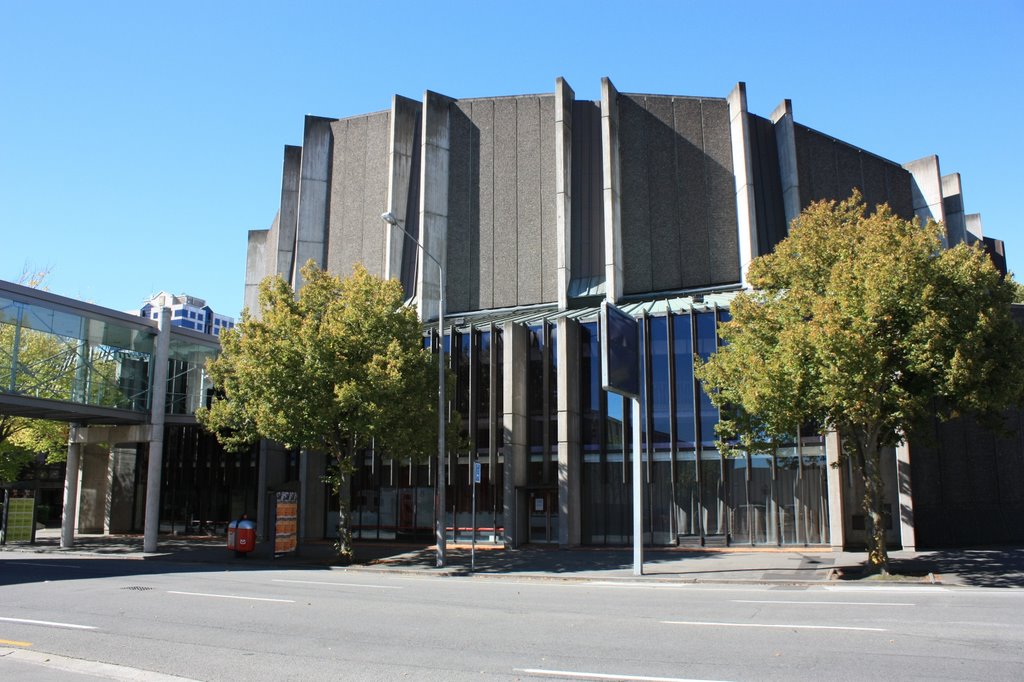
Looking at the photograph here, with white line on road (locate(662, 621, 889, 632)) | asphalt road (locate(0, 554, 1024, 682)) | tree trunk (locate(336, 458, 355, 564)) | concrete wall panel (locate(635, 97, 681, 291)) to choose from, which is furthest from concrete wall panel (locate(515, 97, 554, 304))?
white line on road (locate(662, 621, 889, 632))

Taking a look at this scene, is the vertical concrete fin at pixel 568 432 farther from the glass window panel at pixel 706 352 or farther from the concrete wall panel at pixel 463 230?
the concrete wall panel at pixel 463 230

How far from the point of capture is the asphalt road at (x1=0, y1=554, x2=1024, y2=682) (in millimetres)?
8500

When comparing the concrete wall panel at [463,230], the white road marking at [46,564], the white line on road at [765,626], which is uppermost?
the concrete wall panel at [463,230]

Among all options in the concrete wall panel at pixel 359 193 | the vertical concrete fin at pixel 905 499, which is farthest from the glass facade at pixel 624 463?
the concrete wall panel at pixel 359 193

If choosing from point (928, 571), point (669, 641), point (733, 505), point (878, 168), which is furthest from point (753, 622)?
point (878, 168)

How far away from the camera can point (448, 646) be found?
32.8 feet

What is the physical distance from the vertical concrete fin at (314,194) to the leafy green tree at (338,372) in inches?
501

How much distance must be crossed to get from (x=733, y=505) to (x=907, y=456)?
5738 mm

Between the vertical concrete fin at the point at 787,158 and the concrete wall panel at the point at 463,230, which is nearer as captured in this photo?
the vertical concrete fin at the point at 787,158

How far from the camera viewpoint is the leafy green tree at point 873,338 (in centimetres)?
1683

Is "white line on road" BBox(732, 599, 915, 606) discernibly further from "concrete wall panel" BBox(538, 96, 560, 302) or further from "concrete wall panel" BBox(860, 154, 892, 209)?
"concrete wall panel" BBox(860, 154, 892, 209)

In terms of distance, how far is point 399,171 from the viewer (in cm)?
3531

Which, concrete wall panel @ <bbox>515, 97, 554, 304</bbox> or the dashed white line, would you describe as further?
concrete wall panel @ <bbox>515, 97, 554, 304</bbox>

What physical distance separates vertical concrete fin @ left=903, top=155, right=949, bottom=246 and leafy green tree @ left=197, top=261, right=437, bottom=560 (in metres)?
24.1
